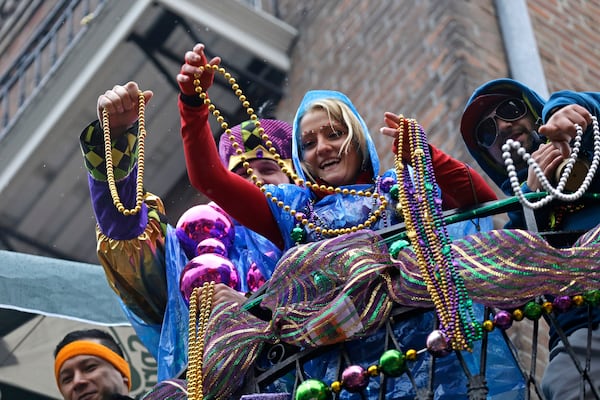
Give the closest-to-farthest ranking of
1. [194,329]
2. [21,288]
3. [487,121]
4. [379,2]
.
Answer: [194,329]
[487,121]
[21,288]
[379,2]

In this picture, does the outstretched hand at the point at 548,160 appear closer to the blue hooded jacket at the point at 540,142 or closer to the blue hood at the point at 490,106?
the blue hooded jacket at the point at 540,142

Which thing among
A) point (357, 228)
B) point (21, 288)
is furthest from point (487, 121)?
point (21, 288)

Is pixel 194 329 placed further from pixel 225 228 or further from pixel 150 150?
pixel 150 150

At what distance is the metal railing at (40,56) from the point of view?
8.32 meters

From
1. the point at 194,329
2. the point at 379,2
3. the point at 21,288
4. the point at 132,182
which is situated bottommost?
the point at 21,288

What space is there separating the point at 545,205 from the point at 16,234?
549cm

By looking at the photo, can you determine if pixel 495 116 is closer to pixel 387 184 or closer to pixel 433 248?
pixel 387 184

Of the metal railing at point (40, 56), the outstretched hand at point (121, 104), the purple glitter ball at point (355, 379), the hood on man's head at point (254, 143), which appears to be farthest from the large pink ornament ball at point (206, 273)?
the metal railing at point (40, 56)

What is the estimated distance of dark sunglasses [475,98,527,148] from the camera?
3883mm

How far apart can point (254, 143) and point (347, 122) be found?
744 mm

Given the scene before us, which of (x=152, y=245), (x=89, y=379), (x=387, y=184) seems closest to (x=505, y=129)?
(x=387, y=184)

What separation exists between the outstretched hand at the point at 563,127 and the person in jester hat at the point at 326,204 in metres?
0.34

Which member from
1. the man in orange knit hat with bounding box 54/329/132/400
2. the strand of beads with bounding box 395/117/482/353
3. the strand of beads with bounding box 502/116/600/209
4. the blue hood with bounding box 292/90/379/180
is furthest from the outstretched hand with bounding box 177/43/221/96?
the man in orange knit hat with bounding box 54/329/132/400

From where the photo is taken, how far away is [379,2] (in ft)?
24.2
